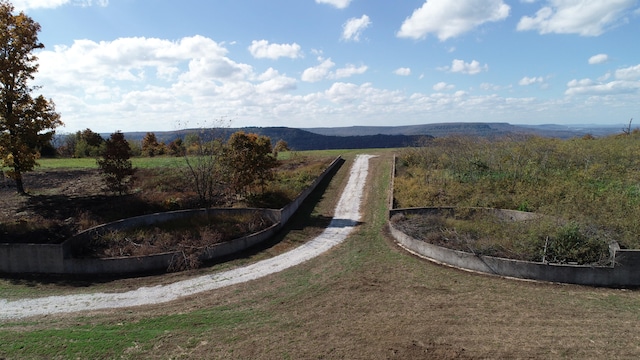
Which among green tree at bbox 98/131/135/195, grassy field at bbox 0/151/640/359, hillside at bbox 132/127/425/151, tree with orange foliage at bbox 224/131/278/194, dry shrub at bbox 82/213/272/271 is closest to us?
grassy field at bbox 0/151/640/359

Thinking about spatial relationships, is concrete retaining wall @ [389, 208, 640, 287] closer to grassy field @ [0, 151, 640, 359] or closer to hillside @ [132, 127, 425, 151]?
grassy field @ [0, 151, 640, 359]

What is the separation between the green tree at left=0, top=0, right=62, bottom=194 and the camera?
2072 cm

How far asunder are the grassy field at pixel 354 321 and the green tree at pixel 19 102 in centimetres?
1031

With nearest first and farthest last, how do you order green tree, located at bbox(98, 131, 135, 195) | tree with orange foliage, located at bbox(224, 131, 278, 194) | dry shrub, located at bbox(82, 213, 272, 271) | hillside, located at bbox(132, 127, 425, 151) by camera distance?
dry shrub, located at bbox(82, 213, 272, 271) → green tree, located at bbox(98, 131, 135, 195) → tree with orange foliage, located at bbox(224, 131, 278, 194) → hillside, located at bbox(132, 127, 425, 151)

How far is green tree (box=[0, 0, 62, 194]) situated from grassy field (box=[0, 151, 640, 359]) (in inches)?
406

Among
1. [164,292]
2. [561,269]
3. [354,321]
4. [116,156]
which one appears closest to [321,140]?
[116,156]

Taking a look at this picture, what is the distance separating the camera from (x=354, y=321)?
9.91 m

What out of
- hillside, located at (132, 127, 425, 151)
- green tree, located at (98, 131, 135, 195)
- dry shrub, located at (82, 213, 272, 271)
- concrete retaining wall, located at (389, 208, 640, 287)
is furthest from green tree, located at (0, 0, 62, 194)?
hillside, located at (132, 127, 425, 151)

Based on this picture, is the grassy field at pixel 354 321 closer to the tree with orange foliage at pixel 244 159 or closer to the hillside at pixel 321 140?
the tree with orange foliage at pixel 244 159

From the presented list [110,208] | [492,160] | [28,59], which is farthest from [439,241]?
[28,59]

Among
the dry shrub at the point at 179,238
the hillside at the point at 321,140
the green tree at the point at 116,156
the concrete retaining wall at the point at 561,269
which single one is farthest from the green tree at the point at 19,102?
the hillside at the point at 321,140

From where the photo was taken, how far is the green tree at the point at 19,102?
68.0 feet

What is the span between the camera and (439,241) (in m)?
15.3

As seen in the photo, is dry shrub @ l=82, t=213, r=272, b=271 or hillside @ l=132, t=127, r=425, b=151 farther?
hillside @ l=132, t=127, r=425, b=151
